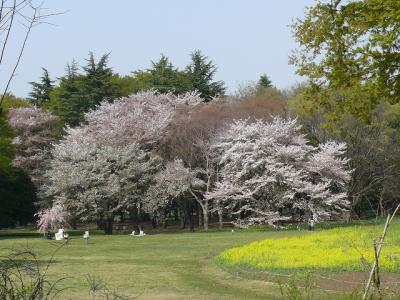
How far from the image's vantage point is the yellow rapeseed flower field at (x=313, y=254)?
50.3 feet

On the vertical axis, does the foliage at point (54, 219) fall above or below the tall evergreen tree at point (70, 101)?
below

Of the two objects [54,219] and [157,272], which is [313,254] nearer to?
[157,272]

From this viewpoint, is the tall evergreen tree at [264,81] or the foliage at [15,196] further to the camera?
the tall evergreen tree at [264,81]

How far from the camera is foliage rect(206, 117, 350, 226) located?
39531mm

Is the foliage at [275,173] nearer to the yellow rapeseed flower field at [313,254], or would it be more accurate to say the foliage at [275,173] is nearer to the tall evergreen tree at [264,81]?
the yellow rapeseed flower field at [313,254]

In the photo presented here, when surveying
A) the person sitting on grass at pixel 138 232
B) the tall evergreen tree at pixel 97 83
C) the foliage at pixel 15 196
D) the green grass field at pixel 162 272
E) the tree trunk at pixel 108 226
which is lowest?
the green grass field at pixel 162 272

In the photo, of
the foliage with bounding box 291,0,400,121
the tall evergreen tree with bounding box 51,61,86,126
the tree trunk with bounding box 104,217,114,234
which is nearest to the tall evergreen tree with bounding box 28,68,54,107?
the tall evergreen tree with bounding box 51,61,86,126

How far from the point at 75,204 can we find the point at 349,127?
2074 cm

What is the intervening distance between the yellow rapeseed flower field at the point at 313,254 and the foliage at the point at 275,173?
15.7 metres

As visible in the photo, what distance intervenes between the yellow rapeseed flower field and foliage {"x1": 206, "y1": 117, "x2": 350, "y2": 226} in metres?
15.7

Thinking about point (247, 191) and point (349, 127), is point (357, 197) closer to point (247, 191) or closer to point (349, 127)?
point (349, 127)

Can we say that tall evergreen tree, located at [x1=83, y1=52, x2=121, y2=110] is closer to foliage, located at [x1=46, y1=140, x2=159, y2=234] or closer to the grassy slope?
foliage, located at [x1=46, y1=140, x2=159, y2=234]

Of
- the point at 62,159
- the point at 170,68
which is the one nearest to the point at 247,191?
the point at 62,159

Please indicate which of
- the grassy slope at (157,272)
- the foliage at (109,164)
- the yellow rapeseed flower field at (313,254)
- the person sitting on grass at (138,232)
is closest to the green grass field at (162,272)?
the grassy slope at (157,272)
